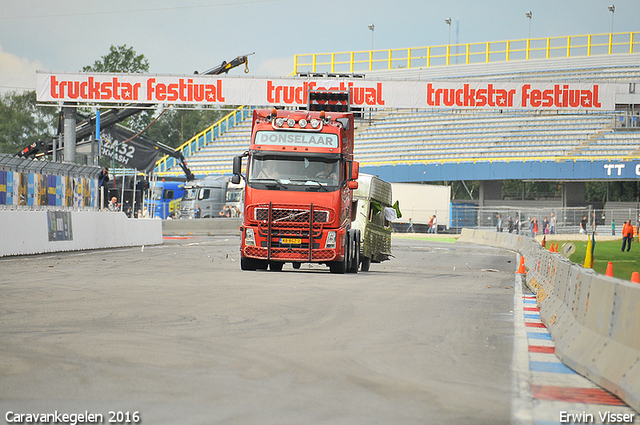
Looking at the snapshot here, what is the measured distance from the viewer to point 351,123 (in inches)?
758

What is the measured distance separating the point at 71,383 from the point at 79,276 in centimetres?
1019

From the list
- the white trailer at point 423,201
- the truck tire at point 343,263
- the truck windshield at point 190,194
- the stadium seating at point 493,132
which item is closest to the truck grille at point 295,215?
the truck tire at point 343,263

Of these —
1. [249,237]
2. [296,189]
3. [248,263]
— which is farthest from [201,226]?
[296,189]

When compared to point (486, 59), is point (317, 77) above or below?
below

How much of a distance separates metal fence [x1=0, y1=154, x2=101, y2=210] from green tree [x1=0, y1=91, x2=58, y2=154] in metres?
80.1

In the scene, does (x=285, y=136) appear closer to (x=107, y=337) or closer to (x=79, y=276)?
(x=79, y=276)

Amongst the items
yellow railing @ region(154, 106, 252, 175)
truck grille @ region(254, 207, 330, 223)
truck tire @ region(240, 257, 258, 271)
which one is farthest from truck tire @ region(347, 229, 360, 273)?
yellow railing @ region(154, 106, 252, 175)

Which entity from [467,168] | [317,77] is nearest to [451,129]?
[467,168]

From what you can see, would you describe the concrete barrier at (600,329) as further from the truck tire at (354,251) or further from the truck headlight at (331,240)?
the truck tire at (354,251)

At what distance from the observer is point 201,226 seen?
4634 centimetres

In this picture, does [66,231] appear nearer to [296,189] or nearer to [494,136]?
[296,189]

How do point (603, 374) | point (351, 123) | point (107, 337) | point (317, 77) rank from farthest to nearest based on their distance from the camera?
point (317, 77) → point (351, 123) → point (107, 337) → point (603, 374)

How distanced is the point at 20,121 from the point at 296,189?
93763 millimetres

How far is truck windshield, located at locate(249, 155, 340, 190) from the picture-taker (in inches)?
695
